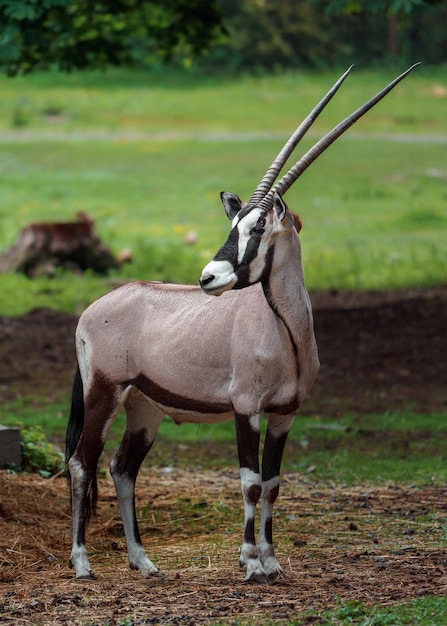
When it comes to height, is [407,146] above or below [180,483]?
below

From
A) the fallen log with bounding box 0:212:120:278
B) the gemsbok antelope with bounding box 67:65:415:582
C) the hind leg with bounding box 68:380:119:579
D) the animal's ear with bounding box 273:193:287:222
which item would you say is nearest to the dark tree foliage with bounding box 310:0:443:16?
the gemsbok antelope with bounding box 67:65:415:582

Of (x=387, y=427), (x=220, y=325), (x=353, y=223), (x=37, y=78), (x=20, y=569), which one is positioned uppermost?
(x=220, y=325)

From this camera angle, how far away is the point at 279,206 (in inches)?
235

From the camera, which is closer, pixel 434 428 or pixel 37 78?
pixel 434 428

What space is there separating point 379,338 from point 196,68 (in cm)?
2640

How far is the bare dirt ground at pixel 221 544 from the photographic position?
5.77m

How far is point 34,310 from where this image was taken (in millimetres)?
14461

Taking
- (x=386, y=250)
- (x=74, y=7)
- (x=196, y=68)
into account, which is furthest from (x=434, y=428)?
(x=196, y=68)

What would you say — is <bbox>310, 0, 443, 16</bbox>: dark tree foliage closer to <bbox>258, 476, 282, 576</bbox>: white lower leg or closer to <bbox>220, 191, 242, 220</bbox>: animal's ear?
<bbox>220, 191, 242, 220</bbox>: animal's ear

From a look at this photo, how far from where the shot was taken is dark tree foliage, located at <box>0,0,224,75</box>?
12.1 metres

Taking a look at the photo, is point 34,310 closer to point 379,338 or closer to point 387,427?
point 379,338

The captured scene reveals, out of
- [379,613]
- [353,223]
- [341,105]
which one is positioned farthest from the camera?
[341,105]

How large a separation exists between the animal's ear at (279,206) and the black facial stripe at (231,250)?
22cm

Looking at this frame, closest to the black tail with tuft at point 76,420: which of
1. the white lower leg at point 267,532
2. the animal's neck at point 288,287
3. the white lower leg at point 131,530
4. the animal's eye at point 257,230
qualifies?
the white lower leg at point 131,530
